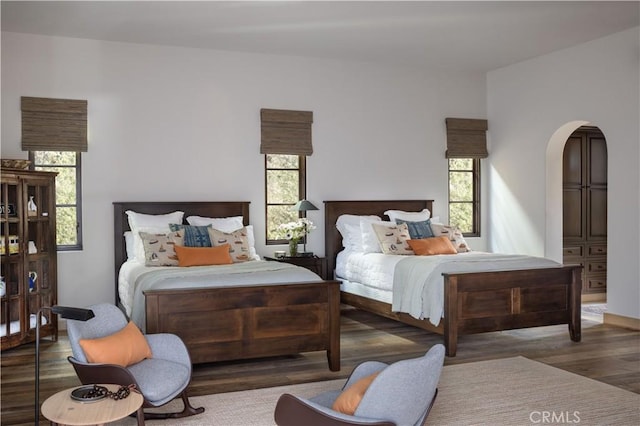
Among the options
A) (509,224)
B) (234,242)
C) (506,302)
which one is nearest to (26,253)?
(234,242)

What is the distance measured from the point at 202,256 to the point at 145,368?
2217mm

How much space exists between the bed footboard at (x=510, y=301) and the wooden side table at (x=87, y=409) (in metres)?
3.11

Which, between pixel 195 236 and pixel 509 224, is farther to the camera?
pixel 509 224

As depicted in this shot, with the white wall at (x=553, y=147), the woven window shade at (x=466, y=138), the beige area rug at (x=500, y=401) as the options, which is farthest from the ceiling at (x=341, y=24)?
the beige area rug at (x=500, y=401)

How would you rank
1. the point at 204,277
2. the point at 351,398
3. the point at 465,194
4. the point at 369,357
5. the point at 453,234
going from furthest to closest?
the point at 465,194 → the point at 453,234 → the point at 369,357 → the point at 204,277 → the point at 351,398

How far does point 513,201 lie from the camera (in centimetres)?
802

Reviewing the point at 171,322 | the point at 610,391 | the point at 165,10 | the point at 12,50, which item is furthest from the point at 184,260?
the point at 610,391

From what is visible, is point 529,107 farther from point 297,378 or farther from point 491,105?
point 297,378

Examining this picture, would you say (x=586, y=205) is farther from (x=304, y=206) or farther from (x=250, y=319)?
(x=250, y=319)

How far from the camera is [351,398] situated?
2984 mm

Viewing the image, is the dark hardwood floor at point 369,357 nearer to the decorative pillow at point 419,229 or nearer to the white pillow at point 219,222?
the decorative pillow at point 419,229

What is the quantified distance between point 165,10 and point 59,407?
3.76 m

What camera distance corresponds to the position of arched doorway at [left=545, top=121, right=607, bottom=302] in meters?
8.09

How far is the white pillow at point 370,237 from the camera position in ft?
22.7
